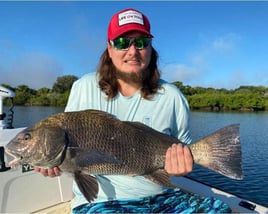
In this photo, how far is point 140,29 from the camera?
293cm

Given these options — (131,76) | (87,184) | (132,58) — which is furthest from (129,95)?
(87,184)

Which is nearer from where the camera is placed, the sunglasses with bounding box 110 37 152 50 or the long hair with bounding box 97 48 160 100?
the sunglasses with bounding box 110 37 152 50

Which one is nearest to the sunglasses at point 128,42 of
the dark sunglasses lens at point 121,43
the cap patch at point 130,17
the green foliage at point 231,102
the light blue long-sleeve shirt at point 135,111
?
the dark sunglasses lens at point 121,43

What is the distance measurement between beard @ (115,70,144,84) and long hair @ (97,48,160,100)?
0.04 metres

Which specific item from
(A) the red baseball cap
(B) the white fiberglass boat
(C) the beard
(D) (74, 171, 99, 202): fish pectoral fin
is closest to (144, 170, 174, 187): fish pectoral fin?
(D) (74, 171, 99, 202): fish pectoral fin

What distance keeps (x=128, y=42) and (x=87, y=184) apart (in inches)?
51.1

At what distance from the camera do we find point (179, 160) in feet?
8.17

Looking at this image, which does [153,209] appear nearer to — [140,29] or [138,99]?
[138,99]

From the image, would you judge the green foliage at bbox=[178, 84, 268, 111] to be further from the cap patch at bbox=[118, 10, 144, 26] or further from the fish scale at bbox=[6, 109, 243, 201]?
the fish scale at bbox=[6, 109, 243, 201]

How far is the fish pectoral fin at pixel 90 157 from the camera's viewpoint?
2367mm

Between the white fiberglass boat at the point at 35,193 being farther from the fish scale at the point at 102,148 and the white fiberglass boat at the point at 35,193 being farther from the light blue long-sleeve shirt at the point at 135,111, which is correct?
the fish scale at the point at 102,148

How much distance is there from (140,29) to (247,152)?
47.1 feet

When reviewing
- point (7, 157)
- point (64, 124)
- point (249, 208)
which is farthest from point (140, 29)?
point (249, 208)

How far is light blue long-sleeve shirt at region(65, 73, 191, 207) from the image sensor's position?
280cm
